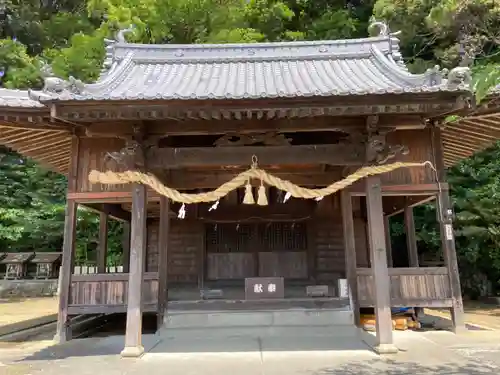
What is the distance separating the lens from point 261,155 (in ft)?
22.5

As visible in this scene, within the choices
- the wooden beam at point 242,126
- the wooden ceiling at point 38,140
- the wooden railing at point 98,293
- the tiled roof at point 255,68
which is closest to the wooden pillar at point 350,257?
the wooden beam at point 242,126

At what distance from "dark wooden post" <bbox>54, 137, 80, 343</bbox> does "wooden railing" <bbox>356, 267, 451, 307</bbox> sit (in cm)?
595

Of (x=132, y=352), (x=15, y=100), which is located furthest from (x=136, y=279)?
(x=15, y=100)

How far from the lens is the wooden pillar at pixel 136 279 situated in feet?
21.0

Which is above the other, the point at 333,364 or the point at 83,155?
the point at 83,155

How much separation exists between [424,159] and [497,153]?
8.19 m

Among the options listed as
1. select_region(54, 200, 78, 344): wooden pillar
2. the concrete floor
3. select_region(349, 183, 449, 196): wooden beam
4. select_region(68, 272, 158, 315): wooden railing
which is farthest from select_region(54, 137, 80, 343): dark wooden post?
select_region(349, 183, 449, 196): wooden beam

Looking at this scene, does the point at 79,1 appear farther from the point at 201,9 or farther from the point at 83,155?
the point at 83,155

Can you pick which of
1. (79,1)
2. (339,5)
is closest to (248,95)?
(339,5)

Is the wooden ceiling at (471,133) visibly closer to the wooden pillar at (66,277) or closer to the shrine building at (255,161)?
the shrine building at (255,161)

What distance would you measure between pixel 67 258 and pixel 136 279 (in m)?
2.28

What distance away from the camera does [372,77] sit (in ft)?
27.7

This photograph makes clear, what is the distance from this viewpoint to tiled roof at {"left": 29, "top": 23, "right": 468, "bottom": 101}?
777cm

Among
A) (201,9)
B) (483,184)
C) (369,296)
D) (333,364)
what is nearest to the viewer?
A: (333,364)
